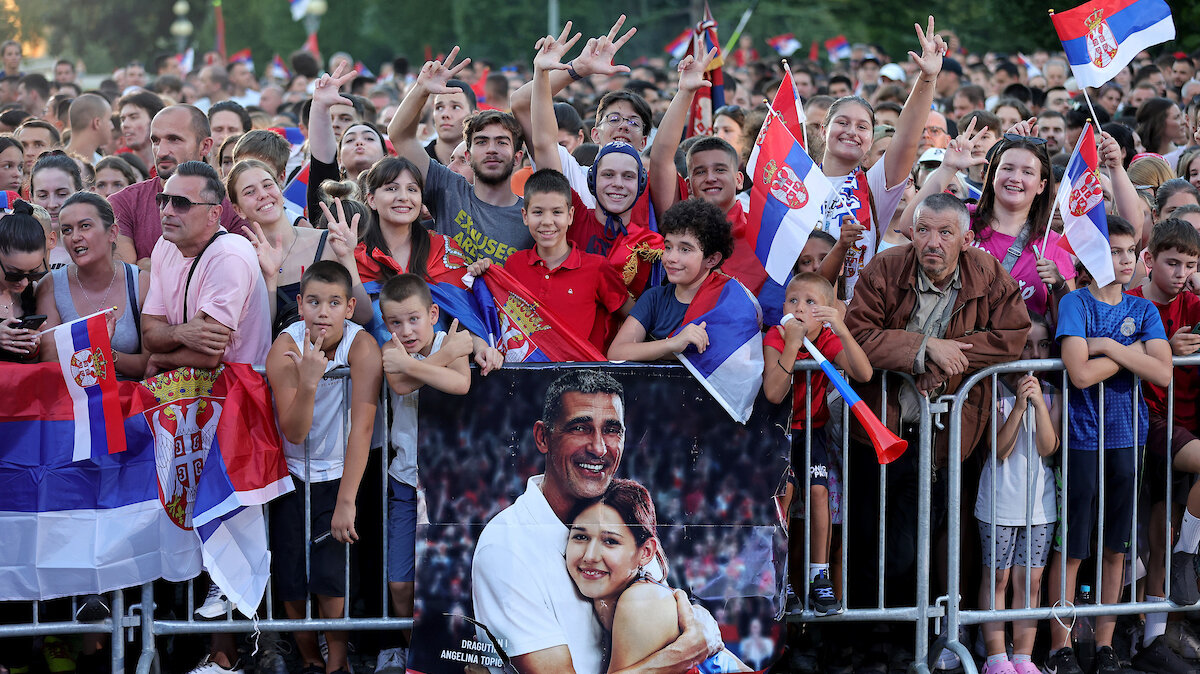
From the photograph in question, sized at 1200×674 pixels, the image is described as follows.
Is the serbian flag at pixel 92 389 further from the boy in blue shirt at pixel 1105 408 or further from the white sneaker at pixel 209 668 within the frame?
the boy in blue shirt at pixel 1105 408

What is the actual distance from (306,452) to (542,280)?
4.22 feet

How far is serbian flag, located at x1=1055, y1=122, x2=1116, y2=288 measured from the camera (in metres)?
5.57

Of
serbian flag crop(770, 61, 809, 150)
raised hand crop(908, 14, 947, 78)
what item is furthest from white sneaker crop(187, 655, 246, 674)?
raised hand crop(908, 14, 947, 78)

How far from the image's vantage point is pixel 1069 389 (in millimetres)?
5582

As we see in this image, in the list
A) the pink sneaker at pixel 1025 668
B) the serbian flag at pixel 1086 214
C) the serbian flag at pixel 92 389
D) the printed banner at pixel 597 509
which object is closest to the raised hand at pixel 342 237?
the printed banner at pixel 597 509

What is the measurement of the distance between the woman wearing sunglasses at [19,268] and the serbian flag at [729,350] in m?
2.75

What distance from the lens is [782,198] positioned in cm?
564

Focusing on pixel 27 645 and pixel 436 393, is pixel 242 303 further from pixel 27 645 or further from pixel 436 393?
pixel 27 645

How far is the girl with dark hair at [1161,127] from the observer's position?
10047mm

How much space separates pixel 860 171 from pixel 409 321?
8.63ft

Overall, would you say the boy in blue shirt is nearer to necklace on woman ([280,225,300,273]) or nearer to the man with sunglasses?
necklace on woman ([280,225,300,273])

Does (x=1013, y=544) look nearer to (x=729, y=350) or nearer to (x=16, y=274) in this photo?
(x=729, y=350)

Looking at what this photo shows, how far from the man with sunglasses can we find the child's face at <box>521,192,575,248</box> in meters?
1.34

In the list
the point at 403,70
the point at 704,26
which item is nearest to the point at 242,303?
the point at 704,26
